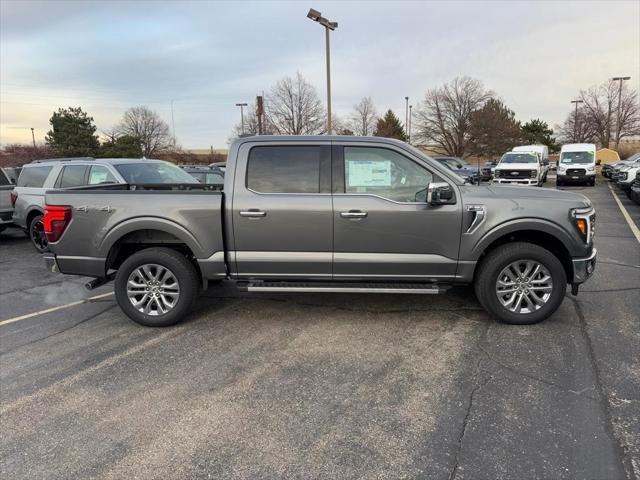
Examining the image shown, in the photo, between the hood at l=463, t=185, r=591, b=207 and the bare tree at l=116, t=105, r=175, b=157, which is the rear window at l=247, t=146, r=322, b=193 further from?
the bare tree at l=116, t=105, r=175, b=157

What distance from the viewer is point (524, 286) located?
466cm

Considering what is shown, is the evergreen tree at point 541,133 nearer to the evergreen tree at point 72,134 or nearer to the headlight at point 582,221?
the evergreen tree at point 72,134

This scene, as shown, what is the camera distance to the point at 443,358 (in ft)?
13.4

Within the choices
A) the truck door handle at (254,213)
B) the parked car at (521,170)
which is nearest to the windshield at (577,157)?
the parked car at (521,170)

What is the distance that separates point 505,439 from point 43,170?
10.1 m

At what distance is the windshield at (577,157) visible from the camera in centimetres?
2527

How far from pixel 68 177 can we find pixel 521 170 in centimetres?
2040

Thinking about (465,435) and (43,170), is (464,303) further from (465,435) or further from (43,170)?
(43,170)

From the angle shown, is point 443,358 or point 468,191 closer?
point 443,358

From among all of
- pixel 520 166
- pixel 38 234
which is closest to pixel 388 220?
pixel 38 234

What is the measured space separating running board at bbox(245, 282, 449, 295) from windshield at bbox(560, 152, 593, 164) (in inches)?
967

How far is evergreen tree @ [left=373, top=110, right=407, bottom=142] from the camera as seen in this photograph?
162 feet

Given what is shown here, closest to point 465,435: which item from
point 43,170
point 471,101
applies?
point 43,170

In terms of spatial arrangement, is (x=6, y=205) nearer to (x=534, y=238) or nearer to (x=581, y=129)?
(x=534, y=238)
